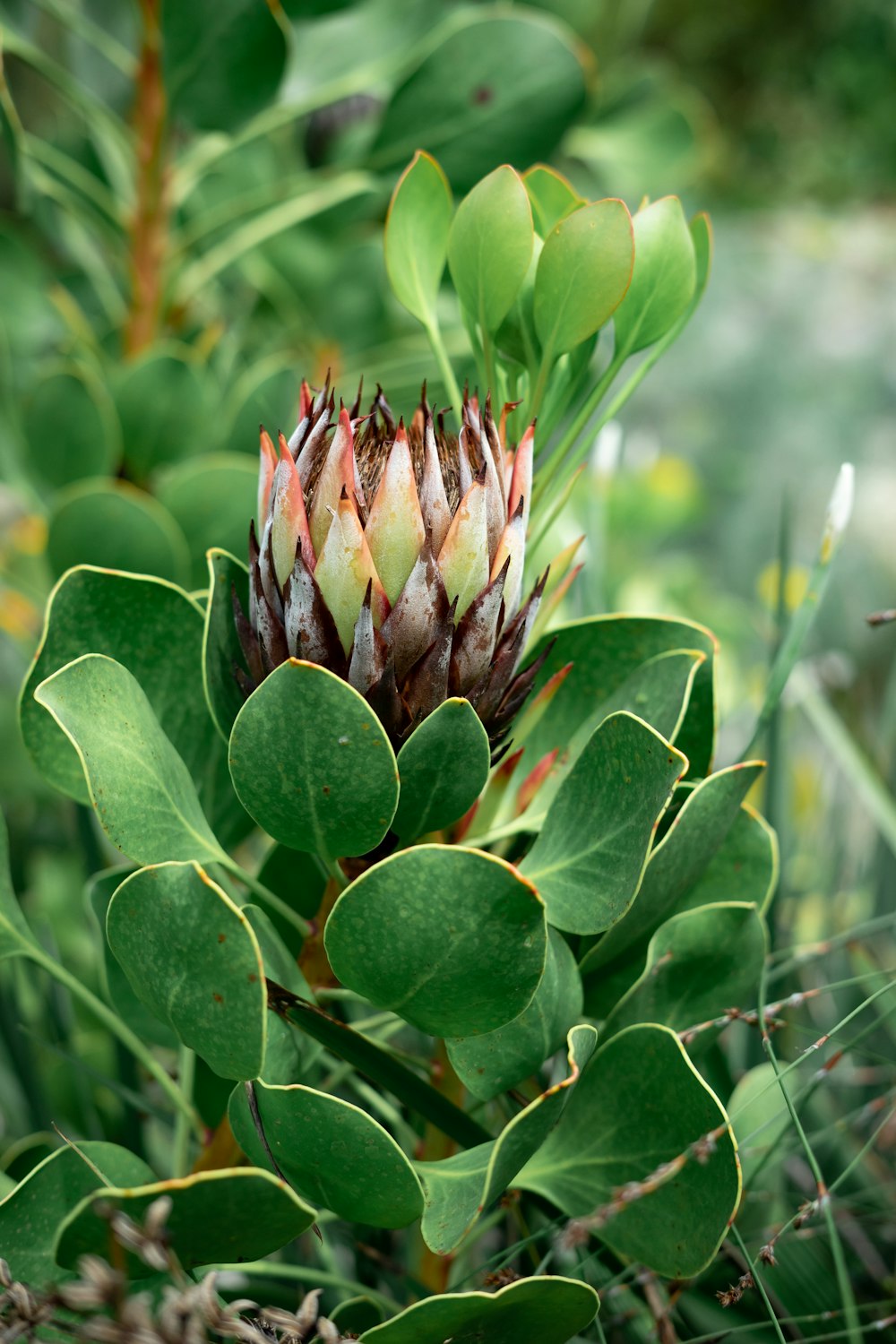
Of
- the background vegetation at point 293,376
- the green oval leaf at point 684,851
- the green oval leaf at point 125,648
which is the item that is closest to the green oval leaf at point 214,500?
the background vegetation at point 293,376

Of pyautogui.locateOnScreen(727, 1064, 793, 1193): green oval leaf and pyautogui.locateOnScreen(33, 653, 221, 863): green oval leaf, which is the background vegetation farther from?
pyautogui.locateOnScreen(33, 653, 221, 863): green oval leaf

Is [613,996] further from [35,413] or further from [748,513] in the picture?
[748,513]

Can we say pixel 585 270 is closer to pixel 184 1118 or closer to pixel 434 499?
pixel 434 499

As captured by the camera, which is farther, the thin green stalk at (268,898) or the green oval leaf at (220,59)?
the green oval leaf at (220,59)

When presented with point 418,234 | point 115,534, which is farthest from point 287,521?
point 115,534

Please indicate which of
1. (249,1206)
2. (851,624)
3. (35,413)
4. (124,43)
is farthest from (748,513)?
(249,1206)

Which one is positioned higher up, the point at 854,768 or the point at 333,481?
the point at 333,481

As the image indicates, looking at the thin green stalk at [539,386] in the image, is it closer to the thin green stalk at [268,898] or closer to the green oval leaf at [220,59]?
the thin green stalk at [268,898]
